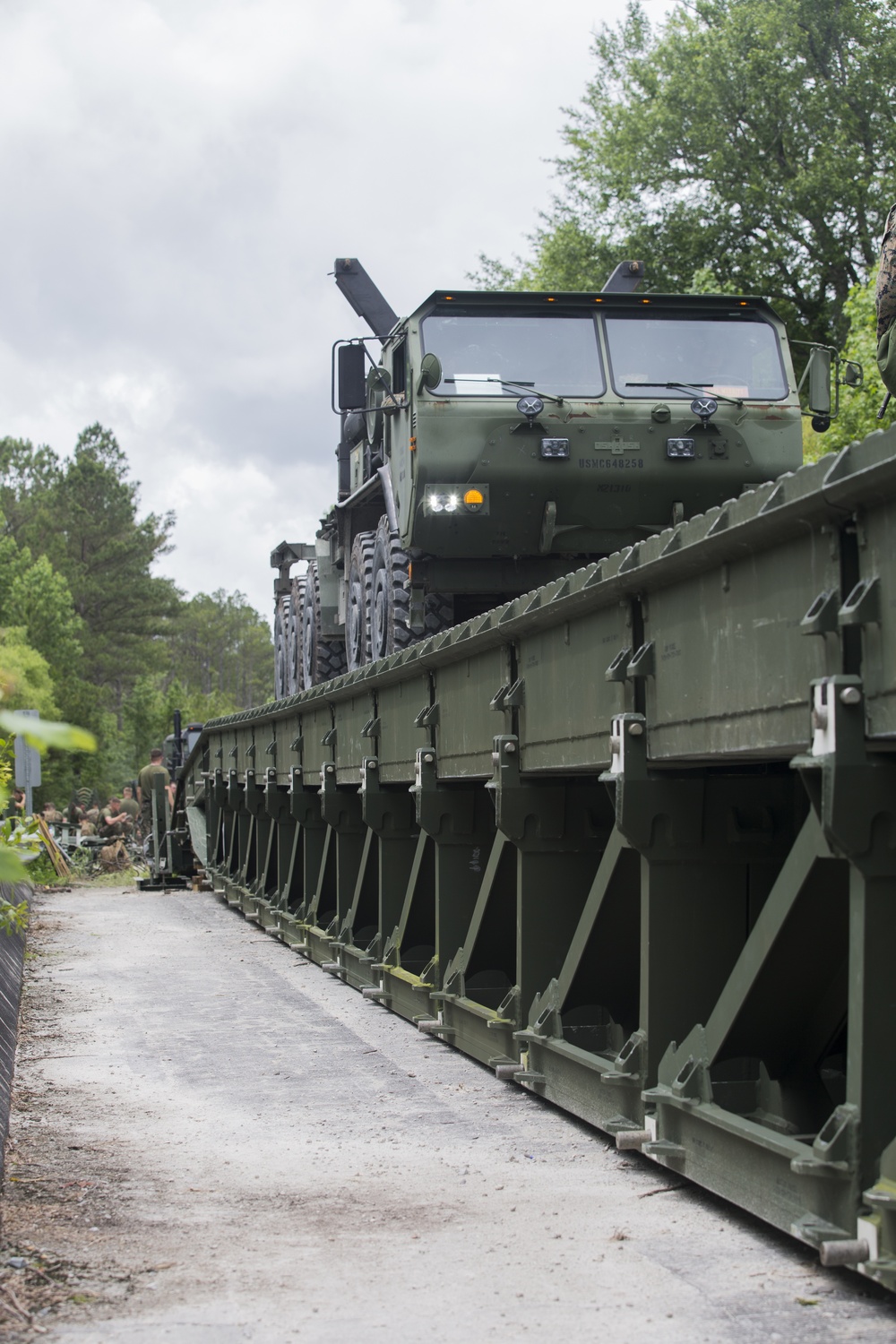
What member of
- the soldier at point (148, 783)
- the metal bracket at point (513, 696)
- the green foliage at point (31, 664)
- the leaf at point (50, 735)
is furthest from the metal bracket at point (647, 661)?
the green foliage at point (31, 664)

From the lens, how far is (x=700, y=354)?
34.5 ft

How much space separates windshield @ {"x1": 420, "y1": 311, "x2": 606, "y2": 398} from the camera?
10203 mm

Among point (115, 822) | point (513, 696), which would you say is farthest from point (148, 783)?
point (513, 696)

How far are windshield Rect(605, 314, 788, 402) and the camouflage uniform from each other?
6115 mm

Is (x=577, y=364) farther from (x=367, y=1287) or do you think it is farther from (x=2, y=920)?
(x=367, y=1287)

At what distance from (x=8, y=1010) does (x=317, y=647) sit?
7.59m

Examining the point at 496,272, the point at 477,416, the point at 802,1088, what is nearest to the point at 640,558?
the point at 802,1088

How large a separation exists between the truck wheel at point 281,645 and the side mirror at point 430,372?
7554mm

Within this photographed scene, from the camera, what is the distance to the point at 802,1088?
4.70 meters

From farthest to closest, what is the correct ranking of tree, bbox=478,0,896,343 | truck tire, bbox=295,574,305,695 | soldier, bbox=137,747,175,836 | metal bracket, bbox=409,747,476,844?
tree, bbox=478,0,896,343
soldier, bbox=137,747,175,836
truck tire, bbox=295,574,305,695
metal bracket, bbox=409,747,476,844

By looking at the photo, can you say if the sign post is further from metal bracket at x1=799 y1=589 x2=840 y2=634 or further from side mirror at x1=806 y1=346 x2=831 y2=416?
metal bracket at x1=799 y1=589 x2=840 y2=634

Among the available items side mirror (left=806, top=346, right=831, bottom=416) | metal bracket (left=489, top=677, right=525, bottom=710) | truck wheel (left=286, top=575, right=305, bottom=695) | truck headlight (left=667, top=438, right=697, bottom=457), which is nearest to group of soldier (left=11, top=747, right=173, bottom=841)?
truck wheel (left=286, top=575, right=305, bottom=695)

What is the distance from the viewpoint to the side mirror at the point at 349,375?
36.1 feet

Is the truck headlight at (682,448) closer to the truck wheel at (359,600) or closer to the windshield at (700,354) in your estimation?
the windshield at (700,354)
